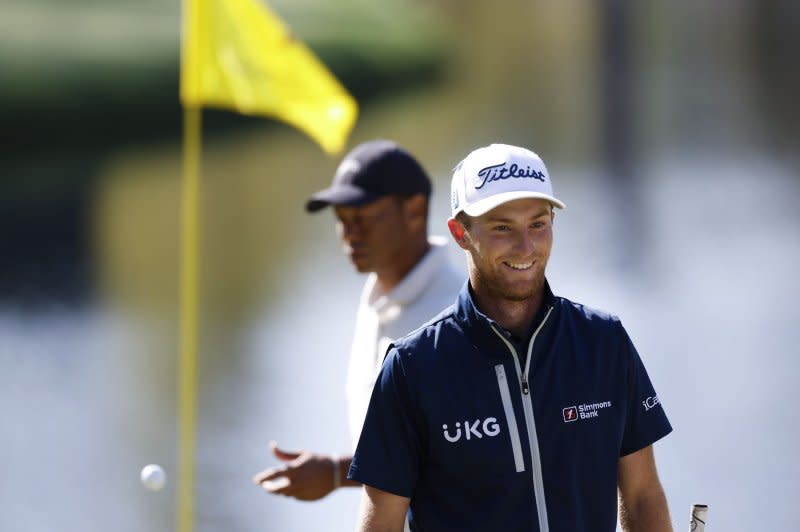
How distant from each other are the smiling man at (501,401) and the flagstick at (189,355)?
2.96 metres

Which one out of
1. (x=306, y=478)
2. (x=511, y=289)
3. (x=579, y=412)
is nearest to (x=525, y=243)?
A: (x=511, y=289)

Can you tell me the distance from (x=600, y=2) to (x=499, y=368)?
1424 inches

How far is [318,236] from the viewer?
712 inches

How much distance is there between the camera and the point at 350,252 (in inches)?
208

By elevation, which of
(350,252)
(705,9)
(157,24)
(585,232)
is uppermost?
(705,9)

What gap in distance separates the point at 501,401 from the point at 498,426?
0.06 metres

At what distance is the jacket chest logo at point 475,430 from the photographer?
10.9ft

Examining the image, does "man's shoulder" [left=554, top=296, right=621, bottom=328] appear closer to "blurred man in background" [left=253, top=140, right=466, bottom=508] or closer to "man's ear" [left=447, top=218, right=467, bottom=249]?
"man's ear" [left=447, top=218, right=467, bottom=249]

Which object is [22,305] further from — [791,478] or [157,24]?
[157,24]

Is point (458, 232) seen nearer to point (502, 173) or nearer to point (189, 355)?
point (502, 173)

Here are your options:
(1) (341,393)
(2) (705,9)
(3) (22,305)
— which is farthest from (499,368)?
(2) (705,9)

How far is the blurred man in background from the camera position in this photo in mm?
4781

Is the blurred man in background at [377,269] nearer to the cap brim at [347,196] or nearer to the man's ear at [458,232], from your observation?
the cap brim at [347,196]

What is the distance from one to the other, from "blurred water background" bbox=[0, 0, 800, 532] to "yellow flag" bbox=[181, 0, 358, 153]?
8.47 ft
